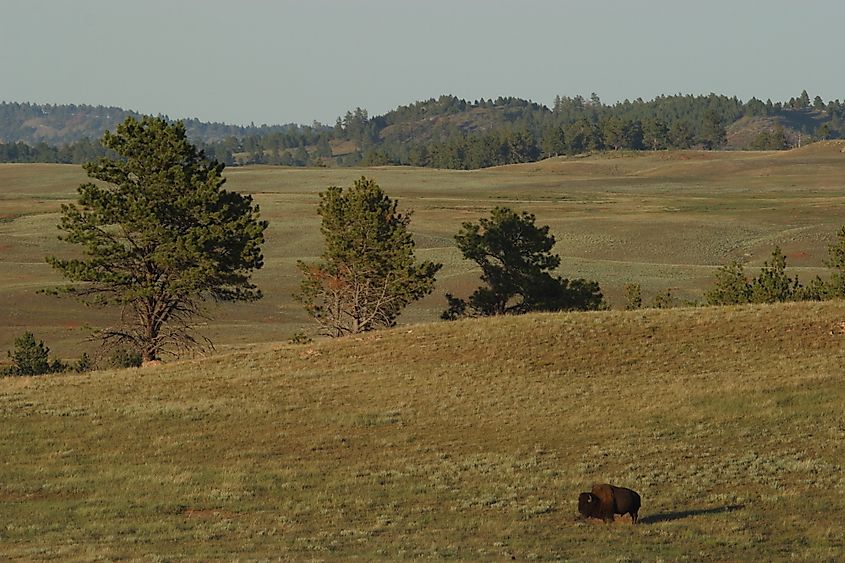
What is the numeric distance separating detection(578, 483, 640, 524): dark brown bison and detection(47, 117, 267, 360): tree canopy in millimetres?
28197

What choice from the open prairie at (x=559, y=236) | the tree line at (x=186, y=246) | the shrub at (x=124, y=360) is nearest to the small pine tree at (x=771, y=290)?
the tree line at (x=186, y=246)

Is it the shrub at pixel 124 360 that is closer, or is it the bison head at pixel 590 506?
the bison head at pixel 590 506

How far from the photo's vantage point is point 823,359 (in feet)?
120

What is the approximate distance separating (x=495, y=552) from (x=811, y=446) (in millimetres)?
11519

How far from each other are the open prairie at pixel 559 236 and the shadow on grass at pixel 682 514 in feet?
145

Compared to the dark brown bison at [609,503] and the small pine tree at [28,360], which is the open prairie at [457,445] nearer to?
the dark brown bison at [609,503]

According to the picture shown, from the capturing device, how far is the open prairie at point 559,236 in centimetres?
8162

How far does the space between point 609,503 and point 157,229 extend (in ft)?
98.6

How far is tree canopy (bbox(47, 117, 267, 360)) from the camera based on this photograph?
153ft

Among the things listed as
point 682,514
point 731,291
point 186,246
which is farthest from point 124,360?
point 682,514

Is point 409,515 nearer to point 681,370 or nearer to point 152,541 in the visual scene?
point 152,541

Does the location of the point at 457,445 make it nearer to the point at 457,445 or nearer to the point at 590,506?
the point at 457,445

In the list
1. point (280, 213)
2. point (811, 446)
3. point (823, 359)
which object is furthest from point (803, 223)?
point (811, 446)

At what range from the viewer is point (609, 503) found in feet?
65.4
